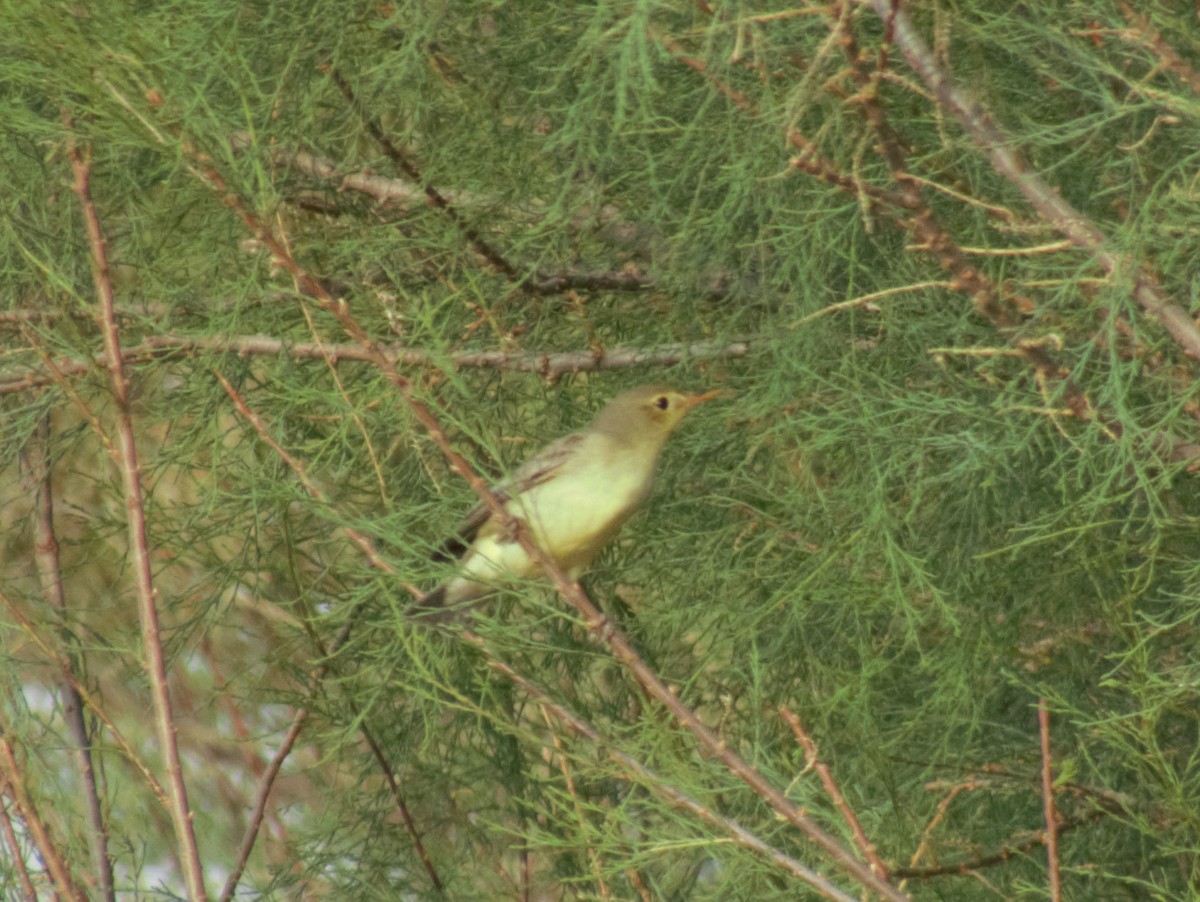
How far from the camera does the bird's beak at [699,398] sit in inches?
136

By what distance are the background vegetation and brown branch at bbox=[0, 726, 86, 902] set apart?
4.6 inches

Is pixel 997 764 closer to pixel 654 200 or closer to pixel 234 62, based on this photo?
pixel 654 200

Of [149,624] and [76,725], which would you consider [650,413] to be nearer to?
[76,725]

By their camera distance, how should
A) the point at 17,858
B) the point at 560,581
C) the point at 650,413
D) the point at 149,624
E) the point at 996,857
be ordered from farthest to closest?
the point at 650,413 < the point at 996,857 < the point at 560,581 < the point at 17,858 < the point at 149,624

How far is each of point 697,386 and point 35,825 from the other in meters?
1.98

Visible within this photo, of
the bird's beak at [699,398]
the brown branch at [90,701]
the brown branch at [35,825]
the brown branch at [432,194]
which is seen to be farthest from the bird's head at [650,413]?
the brown branch at [35,825]

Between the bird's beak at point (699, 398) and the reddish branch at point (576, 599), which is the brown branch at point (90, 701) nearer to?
the reddish branch at point (576, 599)

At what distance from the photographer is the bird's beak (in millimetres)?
3444

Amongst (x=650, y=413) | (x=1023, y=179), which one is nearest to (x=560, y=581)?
(x=1023, y=179)

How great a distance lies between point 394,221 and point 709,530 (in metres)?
0.90

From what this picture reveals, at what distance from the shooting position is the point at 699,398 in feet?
11.3

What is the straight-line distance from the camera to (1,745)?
2109mm

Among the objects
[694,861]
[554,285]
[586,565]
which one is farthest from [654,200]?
[694,861]

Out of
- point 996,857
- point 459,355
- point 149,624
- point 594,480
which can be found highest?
point 149,624
